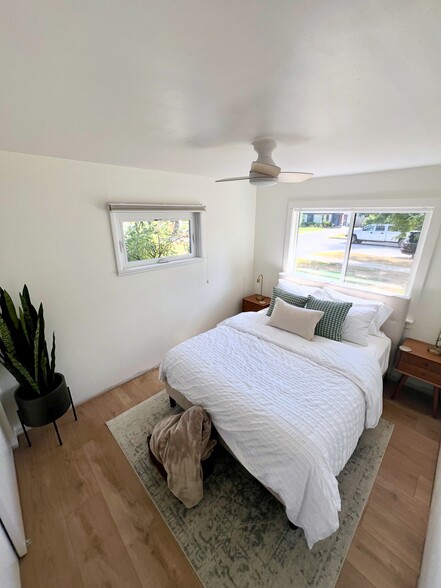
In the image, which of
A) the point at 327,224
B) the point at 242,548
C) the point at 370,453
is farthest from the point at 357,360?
the point at 327,224

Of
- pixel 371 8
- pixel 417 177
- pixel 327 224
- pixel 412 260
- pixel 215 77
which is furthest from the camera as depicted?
pixel 327 224

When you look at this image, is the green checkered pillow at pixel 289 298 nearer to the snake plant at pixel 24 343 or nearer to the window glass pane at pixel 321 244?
the window glass pane at pixel 321 244

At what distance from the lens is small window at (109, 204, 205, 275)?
2.24m

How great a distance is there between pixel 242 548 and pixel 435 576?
0.88m

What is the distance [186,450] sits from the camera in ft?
4.96

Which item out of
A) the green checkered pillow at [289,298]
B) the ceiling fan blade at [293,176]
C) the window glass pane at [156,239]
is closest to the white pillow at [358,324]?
the green checkered pillow at [289,298]

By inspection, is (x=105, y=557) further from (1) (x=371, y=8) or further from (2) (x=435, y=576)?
(1) (x=371, y=8)

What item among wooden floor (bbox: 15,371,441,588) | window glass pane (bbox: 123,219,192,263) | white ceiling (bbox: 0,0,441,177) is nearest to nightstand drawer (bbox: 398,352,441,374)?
wooden floor (bbox: 15,371,441,588)

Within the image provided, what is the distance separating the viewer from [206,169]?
2.31m

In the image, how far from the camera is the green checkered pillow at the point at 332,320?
2289 mm

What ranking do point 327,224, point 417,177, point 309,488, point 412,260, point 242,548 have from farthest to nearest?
point 327,224
point 412,260
point 417,177
point 242,548
point 309,488

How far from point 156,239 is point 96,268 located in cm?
73

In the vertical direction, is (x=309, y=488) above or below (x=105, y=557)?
above

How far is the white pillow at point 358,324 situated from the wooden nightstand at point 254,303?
118cm
